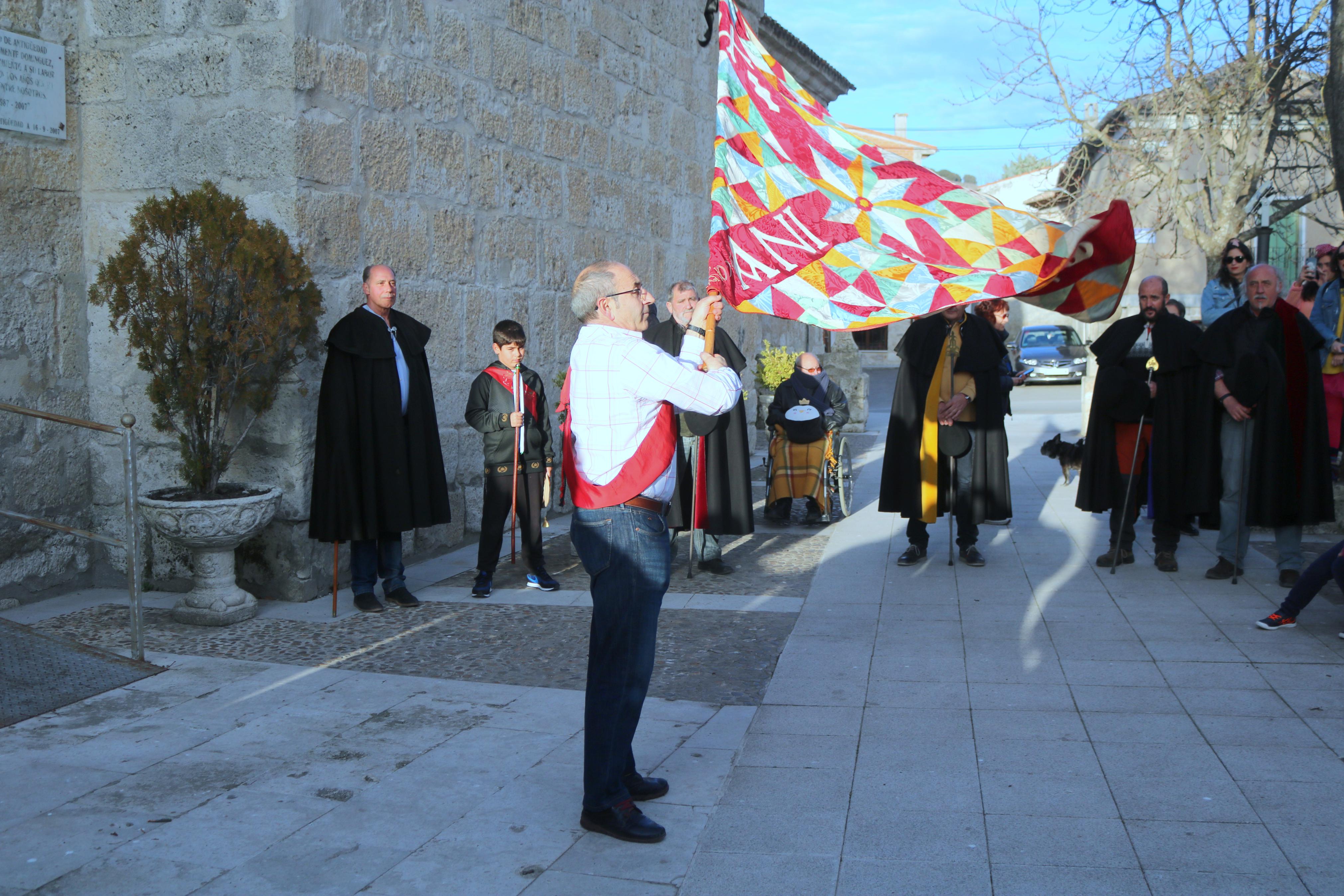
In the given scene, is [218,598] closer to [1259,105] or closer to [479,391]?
[479,391]

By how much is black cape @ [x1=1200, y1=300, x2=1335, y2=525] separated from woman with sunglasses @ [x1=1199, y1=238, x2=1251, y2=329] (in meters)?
0.46

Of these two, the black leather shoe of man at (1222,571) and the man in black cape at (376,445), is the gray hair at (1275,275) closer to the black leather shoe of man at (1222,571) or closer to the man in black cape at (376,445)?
the black leather shoe of man at (1222,571)

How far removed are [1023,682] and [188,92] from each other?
5596 mm

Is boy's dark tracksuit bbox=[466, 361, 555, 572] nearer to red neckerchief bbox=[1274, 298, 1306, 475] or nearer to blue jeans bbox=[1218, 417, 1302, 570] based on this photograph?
blue jeans bbox=[1218, 417, 1302, 570]

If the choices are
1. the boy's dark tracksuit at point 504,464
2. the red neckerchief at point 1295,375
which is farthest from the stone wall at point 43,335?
the red neckerchief at point 1295,375

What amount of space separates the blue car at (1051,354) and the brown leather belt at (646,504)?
25.0 metres

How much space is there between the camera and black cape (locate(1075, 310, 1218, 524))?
23.9ft

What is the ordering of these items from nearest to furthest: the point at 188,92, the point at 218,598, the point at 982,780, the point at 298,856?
the point at 298,856
the point at 982,780
the point at 218,598
the point at 188,92

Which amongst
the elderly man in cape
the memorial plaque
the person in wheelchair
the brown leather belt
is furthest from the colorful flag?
the person in wheelchair

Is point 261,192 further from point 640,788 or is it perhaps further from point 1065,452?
point 1065,452

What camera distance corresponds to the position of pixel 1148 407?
25.0 feet

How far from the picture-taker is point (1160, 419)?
7.58 metres

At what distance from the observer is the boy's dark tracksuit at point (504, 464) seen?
22.9ft

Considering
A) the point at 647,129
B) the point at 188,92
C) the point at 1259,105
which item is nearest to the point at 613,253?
the point at 647,129
